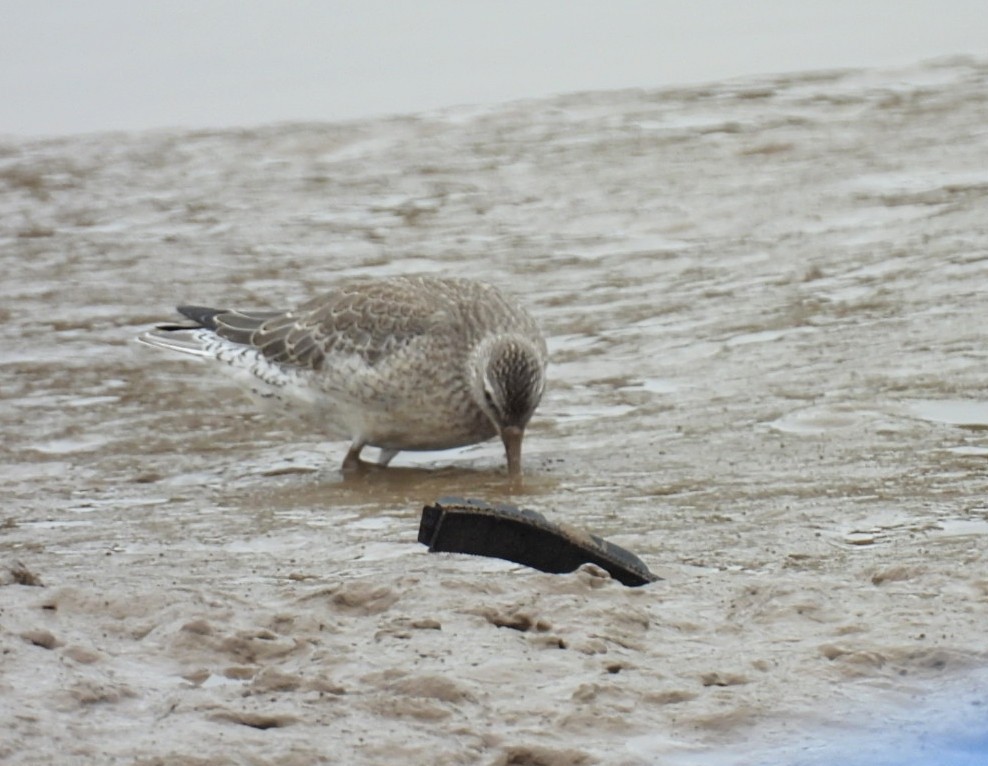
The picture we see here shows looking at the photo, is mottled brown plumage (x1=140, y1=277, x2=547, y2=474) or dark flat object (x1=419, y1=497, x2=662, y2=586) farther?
mottled brown plumage (x1=140, y1=277, x2=547, y2=474)

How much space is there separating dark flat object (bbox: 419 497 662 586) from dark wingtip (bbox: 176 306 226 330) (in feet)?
13.7

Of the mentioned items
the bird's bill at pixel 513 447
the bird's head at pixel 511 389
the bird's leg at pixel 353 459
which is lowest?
the bird's leg at pixel 353 459

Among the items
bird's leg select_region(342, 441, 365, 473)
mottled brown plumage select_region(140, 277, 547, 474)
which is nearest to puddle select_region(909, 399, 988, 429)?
mottled brown plumage select_region(140, 277, 547, 474)

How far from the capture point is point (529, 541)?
19.5 feet

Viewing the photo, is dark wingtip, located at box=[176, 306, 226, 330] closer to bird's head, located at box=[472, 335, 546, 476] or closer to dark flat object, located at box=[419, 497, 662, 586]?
bird's head, located at box=[472, 335, 546, 476]

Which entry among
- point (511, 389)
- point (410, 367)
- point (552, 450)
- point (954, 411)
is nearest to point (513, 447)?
point (511, 389)

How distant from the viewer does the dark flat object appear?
5.84 m

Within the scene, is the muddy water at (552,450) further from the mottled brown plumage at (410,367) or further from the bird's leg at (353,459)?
the mottled brown plumage at (410,367)

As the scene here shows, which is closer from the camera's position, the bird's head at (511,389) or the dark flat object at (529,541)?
the dark flat object at (529,541)

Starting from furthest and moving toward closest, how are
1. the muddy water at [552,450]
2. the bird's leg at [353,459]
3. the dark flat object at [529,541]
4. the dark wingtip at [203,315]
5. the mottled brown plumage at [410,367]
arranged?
the dark wingtip at [203,315] < the bird's leg at [353,459] < the mottled brown plumage at [410,367] < the dark flat object at [529,541] < the muddy water at [552,450]

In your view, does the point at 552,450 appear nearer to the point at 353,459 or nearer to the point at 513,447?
the point at 513,447

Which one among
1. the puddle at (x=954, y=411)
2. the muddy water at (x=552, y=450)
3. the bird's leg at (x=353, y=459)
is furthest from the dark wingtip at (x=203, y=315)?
the puddle at (x=954, y=411)

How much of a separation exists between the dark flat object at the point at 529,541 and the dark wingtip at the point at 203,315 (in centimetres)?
417

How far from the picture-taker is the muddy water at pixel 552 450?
15.2ft
